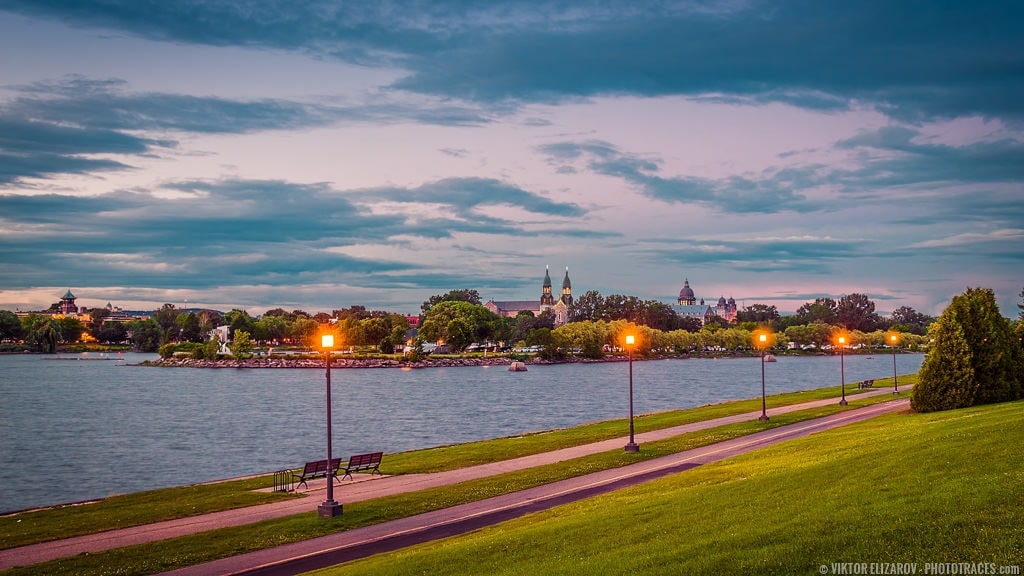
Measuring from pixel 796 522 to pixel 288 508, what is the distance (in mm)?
17789

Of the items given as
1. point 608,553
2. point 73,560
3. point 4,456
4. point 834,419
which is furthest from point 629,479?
point 4,456

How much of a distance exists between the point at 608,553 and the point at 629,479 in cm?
1356

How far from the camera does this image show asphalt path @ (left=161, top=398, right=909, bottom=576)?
19.3 meters

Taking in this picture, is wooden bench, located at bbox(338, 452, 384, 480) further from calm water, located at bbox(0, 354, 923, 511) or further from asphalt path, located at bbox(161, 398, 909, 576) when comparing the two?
calm water, located at bbox(0, 354, 923, 511)

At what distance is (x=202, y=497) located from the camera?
30.9m

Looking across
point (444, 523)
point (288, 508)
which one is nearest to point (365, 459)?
point (288, 508)

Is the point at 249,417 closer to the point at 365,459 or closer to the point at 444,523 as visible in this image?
the point at 365,459

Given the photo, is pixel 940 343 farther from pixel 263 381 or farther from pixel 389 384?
pixel 263 381

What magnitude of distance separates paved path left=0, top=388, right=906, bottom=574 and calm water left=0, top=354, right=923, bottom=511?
54.2 ft

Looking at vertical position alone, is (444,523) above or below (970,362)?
below

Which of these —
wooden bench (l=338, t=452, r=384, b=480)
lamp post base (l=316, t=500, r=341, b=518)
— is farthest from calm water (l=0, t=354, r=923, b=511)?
lamp post base (l=316, t=500, r=341, b=518)

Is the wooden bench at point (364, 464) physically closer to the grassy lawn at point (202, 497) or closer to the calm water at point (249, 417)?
the grassy lawn at point (202, 497)

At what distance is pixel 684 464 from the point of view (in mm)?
31156

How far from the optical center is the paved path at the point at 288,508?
22.2 meters
